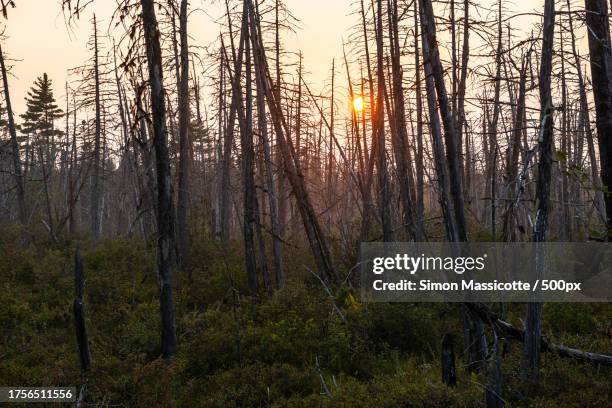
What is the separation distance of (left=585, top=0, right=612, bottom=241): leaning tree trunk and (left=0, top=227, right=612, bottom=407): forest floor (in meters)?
2.44

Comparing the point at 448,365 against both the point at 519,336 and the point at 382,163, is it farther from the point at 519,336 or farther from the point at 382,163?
the point at 382,163

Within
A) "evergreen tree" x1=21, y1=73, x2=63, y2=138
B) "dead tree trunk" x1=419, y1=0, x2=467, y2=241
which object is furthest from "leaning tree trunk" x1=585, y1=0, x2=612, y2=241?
"evergreen tree" x1=21, y1=73, x2=63, y2=138

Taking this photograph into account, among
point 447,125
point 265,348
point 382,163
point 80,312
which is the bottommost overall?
point 265,348

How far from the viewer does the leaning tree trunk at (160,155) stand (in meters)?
7.99

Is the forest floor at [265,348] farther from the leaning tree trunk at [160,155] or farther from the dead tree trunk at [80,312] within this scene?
the leaning tree trunk at [160,155]

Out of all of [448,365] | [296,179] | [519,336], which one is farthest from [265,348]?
[519,336]

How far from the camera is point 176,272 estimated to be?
44.3 ft

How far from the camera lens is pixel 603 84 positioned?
820 cm

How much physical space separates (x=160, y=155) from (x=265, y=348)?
11.7ft

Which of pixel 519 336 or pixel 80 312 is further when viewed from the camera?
pixel 80 312

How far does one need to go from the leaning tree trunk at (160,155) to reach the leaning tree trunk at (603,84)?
686cm

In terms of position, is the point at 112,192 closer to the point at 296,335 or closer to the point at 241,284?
the point at 241,284

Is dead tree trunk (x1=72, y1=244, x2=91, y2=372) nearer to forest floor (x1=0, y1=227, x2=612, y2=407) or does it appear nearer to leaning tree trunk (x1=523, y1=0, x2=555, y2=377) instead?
forest floor (x1=0, y1=227, x2=612, y2=407)

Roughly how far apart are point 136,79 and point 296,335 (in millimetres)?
5024
